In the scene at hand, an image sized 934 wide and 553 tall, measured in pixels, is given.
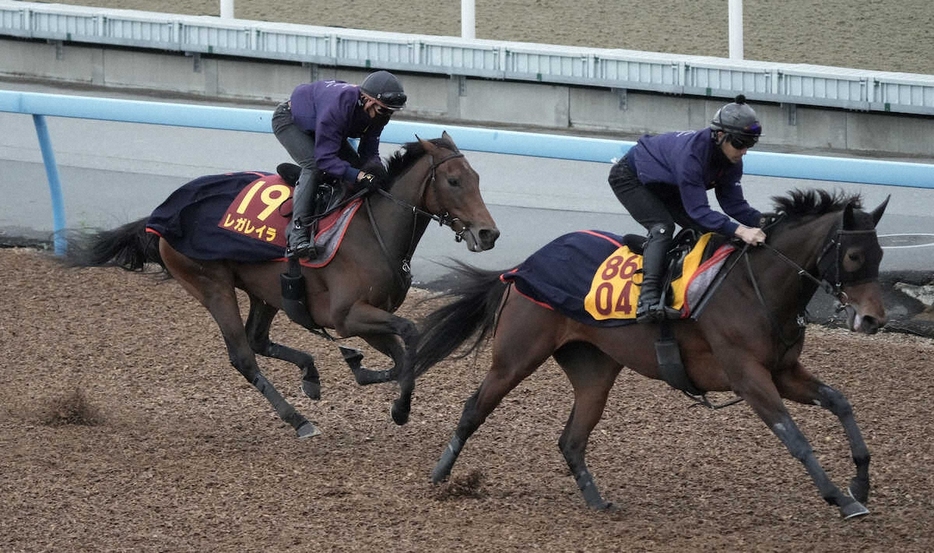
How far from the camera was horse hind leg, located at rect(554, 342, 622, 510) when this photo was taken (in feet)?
19.2

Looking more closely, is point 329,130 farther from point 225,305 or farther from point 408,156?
point 225,305

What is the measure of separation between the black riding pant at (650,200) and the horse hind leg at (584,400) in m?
0.64

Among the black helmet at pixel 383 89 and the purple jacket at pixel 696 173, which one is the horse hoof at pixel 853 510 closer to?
the purple jacket at pixel 696 173

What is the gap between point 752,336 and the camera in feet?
17.7

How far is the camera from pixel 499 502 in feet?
19.2

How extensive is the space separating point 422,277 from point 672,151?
4.24 meters

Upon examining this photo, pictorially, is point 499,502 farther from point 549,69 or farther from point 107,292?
point 549,69

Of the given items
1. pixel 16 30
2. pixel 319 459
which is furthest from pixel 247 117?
pixel 16 30

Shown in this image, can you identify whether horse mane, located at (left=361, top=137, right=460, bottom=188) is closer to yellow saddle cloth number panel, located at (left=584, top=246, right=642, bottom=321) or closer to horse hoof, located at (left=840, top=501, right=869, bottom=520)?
yellow saddle cloth number panel, located at (left=584, top=246, right=642, bottom=321)

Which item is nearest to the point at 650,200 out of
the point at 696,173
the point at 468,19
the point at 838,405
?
the point at 696,173

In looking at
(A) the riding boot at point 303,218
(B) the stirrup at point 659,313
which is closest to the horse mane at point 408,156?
(A) the riding boot at point 303,218

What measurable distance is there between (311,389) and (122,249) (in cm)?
150

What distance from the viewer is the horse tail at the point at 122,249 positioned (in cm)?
762

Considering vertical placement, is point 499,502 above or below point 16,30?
below
